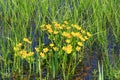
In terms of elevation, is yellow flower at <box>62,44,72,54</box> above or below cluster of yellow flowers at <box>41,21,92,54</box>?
below

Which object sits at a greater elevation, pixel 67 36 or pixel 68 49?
pixel 67 36

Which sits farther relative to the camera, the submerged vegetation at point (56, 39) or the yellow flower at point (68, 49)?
the submerged vegetation at point (56, 39)

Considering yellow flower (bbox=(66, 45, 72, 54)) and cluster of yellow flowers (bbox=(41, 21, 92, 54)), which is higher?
cluster of yellow flowers (bbox=(41, 21, 92, 54))

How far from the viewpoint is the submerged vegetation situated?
4531 millimetres

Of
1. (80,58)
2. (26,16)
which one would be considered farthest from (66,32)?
(26,16)

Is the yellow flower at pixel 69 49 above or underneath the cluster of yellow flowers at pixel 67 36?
underneath

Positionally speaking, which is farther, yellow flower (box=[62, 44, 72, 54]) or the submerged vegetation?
the submerged vegetation

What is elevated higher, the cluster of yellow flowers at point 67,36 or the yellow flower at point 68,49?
the cluster of yellow flowers at point 67,36

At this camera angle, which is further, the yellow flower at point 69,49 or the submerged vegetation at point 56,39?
the submerged vegetation at point 56,39

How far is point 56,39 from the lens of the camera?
185 inches

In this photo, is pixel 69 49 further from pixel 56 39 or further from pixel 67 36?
pixel 56 39

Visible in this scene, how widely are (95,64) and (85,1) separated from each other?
57.3 inches

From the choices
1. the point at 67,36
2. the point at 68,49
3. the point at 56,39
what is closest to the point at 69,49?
the point at 68,49

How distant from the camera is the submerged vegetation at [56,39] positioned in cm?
453
